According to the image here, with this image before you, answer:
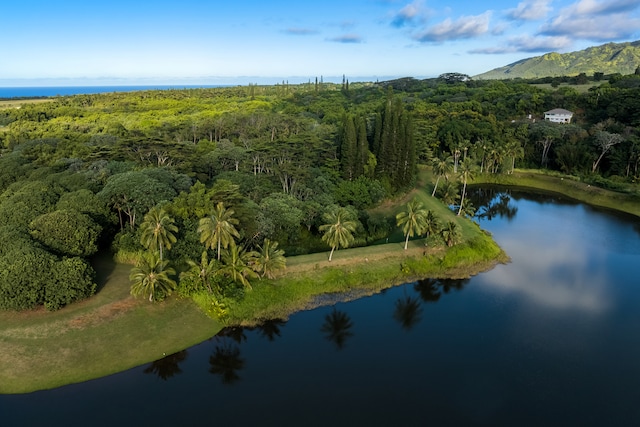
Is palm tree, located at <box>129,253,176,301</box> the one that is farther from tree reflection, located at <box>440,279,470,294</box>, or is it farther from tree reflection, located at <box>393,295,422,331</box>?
tree reflection, located at <box>440,279,470,294</box>

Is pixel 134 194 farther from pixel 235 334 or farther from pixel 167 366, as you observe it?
pixel 167 366

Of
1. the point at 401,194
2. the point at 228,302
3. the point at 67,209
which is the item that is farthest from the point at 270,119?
the point at 228,302

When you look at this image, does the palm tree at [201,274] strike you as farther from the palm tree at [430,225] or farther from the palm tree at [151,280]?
the palm tree at [430,225]

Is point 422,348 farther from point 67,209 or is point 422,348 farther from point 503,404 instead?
point 67,209

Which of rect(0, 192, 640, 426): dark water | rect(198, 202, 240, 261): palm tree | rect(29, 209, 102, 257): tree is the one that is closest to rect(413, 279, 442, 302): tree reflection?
rect(0, 192, 640, 426): dark water

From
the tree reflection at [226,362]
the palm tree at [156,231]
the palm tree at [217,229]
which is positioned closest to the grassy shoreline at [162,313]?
the tree reflection at [226,362]
